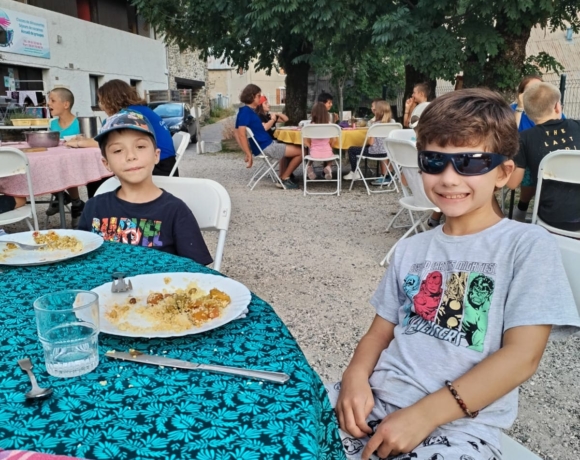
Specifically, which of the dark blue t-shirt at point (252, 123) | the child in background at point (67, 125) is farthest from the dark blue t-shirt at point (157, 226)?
the dark blue t-shirt at point (252, 123)

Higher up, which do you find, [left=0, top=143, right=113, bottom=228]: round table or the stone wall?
the stone wall

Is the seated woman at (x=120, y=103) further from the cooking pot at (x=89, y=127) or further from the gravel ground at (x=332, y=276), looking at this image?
the gravel ground at (x=332, y=276)

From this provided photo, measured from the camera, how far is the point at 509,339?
1244mm

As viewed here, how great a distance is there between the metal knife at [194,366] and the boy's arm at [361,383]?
0.51m

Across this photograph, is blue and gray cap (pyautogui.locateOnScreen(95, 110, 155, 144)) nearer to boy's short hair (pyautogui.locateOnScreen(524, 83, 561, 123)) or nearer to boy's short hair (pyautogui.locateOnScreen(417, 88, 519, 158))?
boy's short hair (pyautogui.locateOnScreen(417, 88, 519, 158))

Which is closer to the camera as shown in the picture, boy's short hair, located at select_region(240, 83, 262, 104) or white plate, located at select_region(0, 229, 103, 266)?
white plate, located at select_region(0, 229, 103, 266)

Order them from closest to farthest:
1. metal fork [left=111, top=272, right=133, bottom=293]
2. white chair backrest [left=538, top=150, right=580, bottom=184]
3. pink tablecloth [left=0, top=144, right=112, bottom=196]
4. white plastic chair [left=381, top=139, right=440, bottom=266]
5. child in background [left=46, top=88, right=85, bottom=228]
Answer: metal fork [left=111, top=272, right=133, bottom=293]
white chair backrest [left=538, top=150, right=580, bottom=184]
white plastic chair [left=381, top=139, right=440, bottom=266]
pink tablecloth [left=0, top=144, right=112, bottom=196]
child in background [left=46, top=88, right=85, bottom=228]

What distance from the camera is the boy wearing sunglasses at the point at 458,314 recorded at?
1.21m

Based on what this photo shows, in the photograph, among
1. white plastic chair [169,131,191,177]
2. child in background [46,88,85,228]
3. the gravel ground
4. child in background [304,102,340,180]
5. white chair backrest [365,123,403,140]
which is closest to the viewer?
the gravel ground

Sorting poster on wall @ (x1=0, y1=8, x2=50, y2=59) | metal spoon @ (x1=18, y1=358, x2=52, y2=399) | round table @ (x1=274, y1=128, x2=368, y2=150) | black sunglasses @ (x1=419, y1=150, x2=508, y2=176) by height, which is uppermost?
poster on wall @ (x1=0, y1=8, x2=50, y2=59)

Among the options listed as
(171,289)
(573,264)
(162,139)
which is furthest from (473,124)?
(162,139)

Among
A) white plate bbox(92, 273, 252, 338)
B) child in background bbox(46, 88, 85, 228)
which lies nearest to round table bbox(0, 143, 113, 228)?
child in background bbox(46, 88, 85, 228)

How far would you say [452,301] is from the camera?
4.44ft

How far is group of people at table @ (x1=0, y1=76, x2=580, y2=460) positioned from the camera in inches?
47.5
